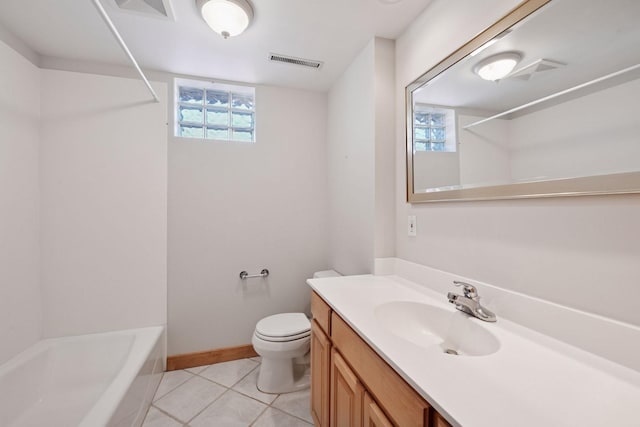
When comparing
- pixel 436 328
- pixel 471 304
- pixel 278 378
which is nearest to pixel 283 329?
pixel 278 378

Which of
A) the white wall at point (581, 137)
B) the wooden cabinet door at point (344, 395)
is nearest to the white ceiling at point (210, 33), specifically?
the white wall at point (581, 137)

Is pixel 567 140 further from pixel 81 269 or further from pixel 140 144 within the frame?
pixel 81 269

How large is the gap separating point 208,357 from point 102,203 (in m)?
1.49

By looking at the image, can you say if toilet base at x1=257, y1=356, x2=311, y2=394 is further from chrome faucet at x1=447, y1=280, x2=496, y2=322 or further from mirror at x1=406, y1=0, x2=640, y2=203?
mirror at x1=406, y1=0, x2=640, y2=203

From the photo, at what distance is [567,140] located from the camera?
2.67 feet

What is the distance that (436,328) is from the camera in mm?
1132

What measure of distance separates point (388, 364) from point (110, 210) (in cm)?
223

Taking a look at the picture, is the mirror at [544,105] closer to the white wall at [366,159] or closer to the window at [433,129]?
the window at [433,129]

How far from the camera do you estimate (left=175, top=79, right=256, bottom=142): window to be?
7.43ft

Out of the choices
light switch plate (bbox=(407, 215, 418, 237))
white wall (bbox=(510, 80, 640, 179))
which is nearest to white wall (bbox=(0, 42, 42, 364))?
light switch plate (bbox=(407, 215, 418, 237))

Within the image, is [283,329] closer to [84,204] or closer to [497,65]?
[84,204]

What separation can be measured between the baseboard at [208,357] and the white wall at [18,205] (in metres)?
0.93

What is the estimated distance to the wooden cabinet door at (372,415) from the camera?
2.55 feet

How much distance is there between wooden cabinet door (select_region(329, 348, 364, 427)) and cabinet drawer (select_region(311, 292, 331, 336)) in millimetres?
117
